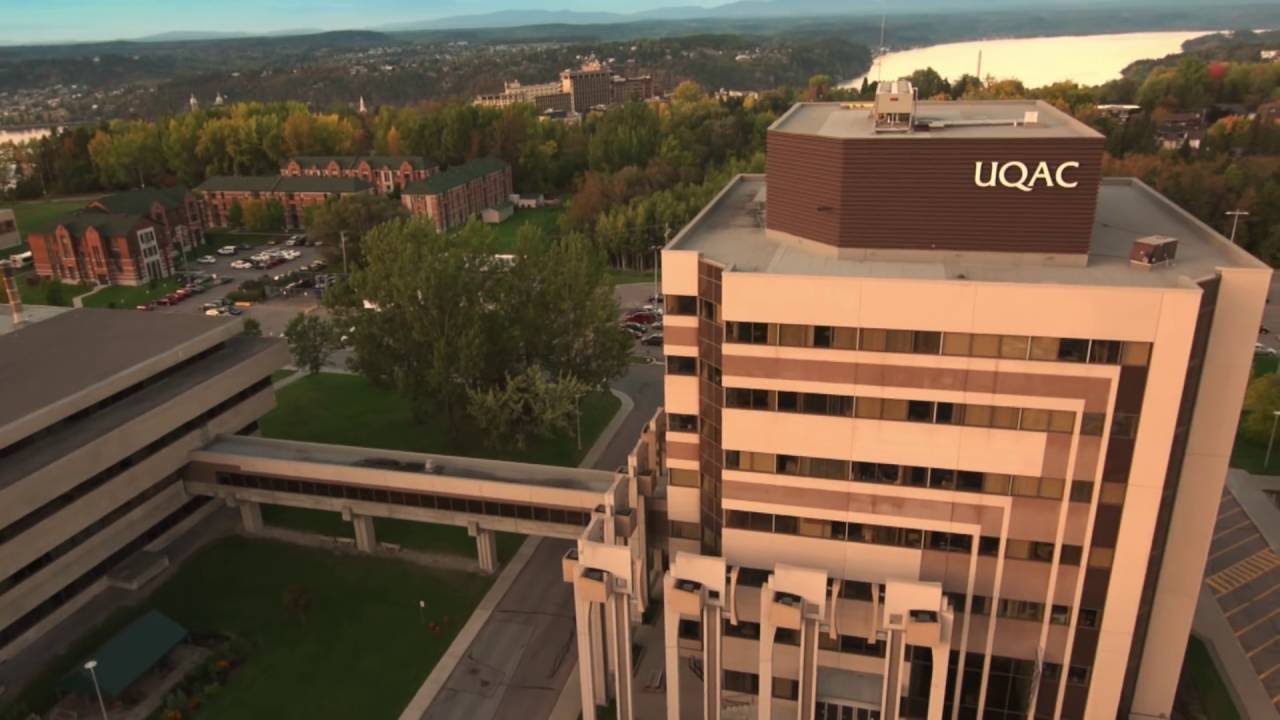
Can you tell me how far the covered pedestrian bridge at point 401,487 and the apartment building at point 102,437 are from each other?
2.80 m

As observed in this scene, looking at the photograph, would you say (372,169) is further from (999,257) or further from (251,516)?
(999,257)

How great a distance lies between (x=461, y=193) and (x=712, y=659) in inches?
5004

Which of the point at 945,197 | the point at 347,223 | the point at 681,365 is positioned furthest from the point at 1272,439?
the point at 347,223

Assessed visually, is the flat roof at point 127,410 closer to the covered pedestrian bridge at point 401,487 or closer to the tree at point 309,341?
the covered pedestrian bridge at point 401,487

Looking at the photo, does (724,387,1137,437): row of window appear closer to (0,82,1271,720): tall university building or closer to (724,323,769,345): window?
(0,82,1271,720): tall university building

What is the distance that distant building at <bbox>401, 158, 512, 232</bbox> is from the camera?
461ft

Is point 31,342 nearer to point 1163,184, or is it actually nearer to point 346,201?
point 346,201

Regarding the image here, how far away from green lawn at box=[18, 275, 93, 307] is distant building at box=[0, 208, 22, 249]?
85.6 ft

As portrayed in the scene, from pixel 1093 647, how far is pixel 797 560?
1247 cm

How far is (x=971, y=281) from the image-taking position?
103ft

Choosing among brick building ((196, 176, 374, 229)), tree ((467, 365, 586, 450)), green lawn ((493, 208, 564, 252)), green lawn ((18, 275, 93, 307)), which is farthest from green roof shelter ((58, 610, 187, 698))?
brick building ((196, 176, 374, 229))

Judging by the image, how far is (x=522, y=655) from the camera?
1718 inches

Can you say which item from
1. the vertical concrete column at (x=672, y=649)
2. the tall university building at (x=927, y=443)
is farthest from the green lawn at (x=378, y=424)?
the vertical concrete column at (x=672, y=649)

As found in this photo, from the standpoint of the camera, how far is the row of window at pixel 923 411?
31533mm
